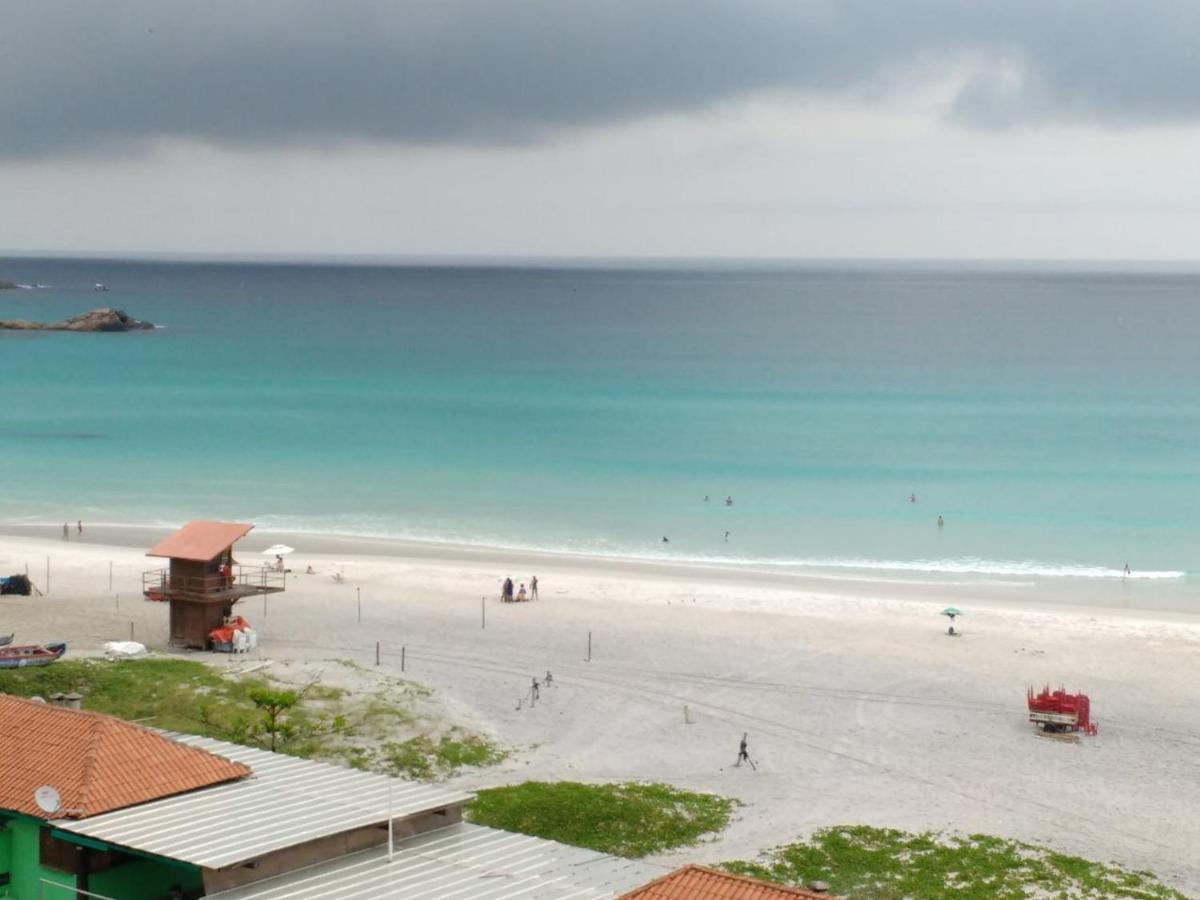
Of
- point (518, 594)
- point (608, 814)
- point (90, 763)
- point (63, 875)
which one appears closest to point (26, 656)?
point (608, 814)

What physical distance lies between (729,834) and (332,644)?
658 inches

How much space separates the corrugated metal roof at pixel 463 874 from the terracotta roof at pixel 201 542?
21320 mm

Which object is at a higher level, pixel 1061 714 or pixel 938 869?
pixel 1061 714

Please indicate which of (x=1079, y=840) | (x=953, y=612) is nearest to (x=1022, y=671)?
(x=953, y=612)

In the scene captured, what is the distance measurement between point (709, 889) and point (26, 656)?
23.1 metres

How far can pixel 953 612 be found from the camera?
151ft

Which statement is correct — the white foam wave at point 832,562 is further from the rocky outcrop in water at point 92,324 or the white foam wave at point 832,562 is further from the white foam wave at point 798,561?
the rocky outcrop in water at point 92,324

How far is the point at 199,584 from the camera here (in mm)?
39625

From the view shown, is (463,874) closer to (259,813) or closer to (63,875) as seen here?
(259,813)

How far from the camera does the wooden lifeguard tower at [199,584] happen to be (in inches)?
1558

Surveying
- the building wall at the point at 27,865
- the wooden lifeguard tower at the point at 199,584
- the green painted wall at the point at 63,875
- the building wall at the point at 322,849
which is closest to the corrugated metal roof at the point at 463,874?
the building wall at the point at 322,849

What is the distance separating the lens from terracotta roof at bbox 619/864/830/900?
17.0 m

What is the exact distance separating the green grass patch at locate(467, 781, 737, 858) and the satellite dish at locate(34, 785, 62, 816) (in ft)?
32.0

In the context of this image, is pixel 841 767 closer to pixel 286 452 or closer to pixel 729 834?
pixel 729 834
